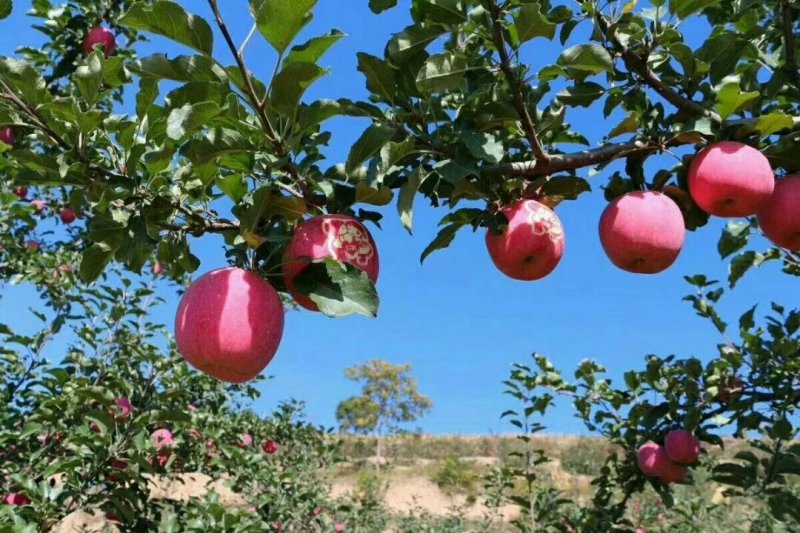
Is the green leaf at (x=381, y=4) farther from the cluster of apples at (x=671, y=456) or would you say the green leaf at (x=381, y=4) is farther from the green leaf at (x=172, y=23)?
the cluster of apples at (x=671, y=456)

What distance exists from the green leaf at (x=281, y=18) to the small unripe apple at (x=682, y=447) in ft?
9.74

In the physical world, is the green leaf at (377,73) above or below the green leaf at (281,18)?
above

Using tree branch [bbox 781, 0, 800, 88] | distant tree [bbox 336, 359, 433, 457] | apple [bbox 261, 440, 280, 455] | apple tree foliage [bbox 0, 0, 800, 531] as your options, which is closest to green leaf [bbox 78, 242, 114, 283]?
apple tree foliage [bbox 0, 0, 800, 531]

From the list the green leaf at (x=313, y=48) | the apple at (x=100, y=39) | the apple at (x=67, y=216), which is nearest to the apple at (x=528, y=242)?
the green leaf at (x=313, y=48)

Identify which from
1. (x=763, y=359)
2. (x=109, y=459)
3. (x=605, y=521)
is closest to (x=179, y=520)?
(x=109, y=459)

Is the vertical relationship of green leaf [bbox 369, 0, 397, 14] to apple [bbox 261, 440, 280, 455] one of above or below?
below

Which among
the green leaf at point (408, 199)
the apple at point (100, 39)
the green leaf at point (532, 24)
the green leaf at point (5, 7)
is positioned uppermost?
the apple at point (100, 39)

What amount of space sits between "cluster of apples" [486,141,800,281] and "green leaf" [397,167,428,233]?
1.03 ft

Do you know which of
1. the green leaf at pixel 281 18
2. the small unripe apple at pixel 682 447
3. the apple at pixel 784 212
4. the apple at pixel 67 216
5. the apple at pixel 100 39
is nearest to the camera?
the green leaf at pixel 281 18

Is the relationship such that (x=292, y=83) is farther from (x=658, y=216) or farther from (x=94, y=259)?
(x=658, y=216)

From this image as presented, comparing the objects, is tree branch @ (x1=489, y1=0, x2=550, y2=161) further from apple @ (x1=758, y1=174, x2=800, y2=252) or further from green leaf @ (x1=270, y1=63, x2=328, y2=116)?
apple @ (x1=758, y1=174, x2=800, y2=252)

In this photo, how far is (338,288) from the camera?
121cm

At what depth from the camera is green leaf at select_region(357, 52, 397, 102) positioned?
1.47 m

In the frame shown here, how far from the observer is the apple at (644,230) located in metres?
1.61
